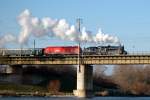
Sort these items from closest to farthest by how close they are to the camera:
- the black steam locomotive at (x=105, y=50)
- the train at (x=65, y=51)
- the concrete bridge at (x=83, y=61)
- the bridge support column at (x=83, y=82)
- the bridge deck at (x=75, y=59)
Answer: the bridge deck at (x=75, y=59), the concrete bridge at (x=83, y=61), the bridge support column at (x=83, y=82), the black steam locomotive at (x=105, y=50), the train at (x=65, y=51)

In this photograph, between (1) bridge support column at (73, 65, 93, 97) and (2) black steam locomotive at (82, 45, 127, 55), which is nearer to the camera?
(1) bridge support column at (73, 65, 93, 97)

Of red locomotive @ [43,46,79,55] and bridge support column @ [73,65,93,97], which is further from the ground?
red locomotive @ [43,46,79,55]

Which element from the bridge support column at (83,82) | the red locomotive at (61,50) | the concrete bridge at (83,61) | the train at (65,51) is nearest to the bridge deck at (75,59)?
the concrete bridge at (83,61)

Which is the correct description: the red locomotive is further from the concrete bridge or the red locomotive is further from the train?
the concrete bridge

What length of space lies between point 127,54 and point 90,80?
14.0m

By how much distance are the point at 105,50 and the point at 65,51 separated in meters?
11.4

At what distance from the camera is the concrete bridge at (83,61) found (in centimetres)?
13950

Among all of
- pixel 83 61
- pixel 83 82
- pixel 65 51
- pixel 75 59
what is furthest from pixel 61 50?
pixel 83 82

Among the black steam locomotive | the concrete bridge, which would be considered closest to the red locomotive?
the concrete bridge

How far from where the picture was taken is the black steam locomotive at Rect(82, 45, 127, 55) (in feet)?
472

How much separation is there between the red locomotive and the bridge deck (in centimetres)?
188

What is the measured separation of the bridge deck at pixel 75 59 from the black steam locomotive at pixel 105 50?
7.92ft

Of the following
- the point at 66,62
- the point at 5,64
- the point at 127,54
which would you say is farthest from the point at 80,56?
the point at 5,64

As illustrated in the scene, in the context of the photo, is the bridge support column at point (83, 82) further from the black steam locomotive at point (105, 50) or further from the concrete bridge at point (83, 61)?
the black steam locomotive at point (105, 50)
